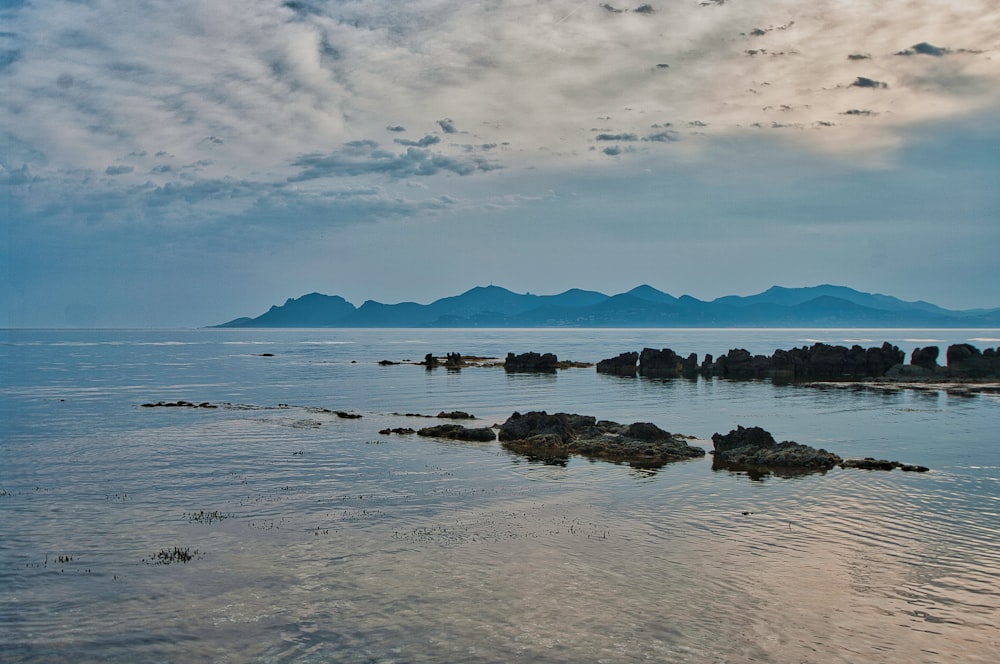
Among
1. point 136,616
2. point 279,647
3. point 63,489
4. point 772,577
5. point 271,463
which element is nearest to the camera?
point 279,647

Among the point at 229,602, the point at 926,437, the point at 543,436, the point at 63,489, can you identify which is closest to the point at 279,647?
the point at 229,602

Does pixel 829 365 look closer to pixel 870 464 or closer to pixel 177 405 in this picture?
pixel 870 464

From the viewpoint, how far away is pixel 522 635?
51.0ft

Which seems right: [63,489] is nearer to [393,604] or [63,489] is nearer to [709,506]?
[393,604]

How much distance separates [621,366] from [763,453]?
251 ft

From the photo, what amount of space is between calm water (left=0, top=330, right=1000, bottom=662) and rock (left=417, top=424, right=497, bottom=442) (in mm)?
2125

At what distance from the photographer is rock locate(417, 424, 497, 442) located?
45531mm

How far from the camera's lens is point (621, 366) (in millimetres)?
114188

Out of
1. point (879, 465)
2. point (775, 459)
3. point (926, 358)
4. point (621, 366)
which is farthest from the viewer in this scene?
point (621, 366)

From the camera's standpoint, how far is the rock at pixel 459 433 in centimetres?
4553

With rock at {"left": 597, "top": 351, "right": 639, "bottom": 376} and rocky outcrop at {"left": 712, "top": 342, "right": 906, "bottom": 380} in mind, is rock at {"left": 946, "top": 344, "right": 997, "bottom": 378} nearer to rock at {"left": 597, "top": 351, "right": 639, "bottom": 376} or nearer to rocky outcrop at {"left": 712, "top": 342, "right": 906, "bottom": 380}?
rocky outcrop at {"left": 712, "top": 342, "right": 906, "bottom": 380}

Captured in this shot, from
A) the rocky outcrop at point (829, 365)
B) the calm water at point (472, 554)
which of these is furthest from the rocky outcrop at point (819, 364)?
the calm water at point (472, 554)

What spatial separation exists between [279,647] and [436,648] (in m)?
3.39

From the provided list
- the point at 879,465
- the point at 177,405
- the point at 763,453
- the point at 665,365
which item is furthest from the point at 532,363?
the point at 879,465
